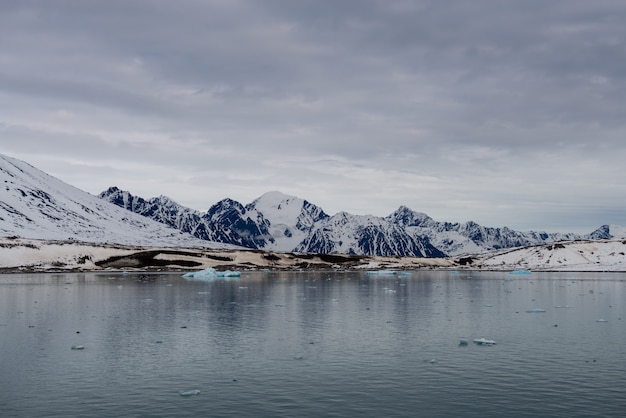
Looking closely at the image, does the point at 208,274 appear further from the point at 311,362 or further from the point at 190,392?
the point at 190,392

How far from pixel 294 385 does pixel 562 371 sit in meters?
16.0

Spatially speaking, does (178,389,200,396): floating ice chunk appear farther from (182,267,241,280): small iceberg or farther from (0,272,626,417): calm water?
(182,267,241,280): small iceberg

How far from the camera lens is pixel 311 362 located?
36.8 metres

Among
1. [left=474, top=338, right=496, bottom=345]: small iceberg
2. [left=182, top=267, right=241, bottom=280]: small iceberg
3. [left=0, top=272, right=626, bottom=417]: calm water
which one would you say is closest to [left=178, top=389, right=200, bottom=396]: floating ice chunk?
[left=0, top=272, right=626, bottom=417]: calm water

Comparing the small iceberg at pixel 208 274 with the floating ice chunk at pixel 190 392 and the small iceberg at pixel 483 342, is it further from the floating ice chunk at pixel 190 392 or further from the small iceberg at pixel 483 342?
the floating ice chunk at pixel 190 392

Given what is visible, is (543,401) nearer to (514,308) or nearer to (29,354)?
(29,354)

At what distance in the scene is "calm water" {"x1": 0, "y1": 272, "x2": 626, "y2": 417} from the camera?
89.0ft

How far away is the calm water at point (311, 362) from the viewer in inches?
1069

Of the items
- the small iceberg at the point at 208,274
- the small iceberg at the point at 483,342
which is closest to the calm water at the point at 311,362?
the small iceberg at the point at 483,342

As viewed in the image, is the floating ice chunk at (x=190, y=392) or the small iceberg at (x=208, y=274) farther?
the small iceberg at (x=208, y=274)

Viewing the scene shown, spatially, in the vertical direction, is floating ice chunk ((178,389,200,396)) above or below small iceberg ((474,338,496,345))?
below

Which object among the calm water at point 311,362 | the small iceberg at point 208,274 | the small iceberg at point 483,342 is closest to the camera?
the calm water at point 311,362

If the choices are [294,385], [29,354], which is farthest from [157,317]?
[294,385]

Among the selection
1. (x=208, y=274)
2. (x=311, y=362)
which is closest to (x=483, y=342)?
(x=311, y=362)
